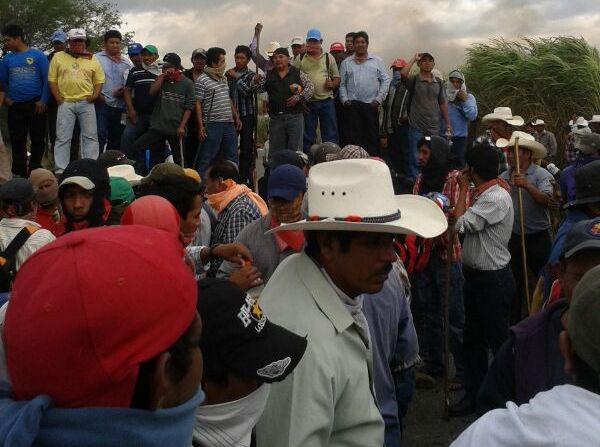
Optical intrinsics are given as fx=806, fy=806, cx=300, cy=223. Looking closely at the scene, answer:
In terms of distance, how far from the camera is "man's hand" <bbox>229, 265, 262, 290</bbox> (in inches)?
169

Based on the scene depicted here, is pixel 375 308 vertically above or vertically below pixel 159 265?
below

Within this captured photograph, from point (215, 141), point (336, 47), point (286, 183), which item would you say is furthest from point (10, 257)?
point (336, 47)

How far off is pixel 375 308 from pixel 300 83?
28.5 feet

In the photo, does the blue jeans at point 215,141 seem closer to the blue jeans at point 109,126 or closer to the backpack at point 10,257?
the blue jeans at point 109,126

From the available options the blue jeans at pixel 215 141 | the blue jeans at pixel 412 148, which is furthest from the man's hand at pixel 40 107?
the blue jeans at pixel 412 148

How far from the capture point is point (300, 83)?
Result: 11680mm

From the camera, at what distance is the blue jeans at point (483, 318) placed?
632cm

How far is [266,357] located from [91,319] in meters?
0.81

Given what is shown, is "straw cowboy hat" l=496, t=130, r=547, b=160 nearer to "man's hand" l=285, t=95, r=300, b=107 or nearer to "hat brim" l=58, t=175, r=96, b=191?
"man's hand" l=285, t=95, r=300, b=107

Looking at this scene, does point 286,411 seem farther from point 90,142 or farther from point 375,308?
point 90,142

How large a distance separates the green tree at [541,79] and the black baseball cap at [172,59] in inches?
363

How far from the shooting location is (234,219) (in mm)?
5609

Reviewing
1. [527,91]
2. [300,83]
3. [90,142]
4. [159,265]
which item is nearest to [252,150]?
[300,83]

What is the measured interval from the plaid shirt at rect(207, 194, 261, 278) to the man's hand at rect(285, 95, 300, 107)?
Answer: 5862 mm
